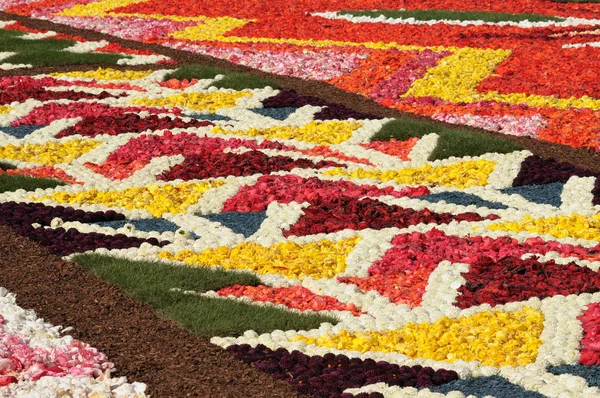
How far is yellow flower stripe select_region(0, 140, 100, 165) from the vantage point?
58.3ft

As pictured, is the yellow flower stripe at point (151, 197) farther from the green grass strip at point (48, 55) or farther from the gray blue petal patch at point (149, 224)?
the green grass strip at point (48, 55)

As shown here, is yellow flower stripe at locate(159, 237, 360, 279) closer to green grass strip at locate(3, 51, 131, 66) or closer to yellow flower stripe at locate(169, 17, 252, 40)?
green grass strip at locate(3, 51, 131, 66)

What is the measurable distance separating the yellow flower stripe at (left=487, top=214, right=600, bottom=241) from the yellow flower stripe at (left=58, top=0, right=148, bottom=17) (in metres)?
18.7

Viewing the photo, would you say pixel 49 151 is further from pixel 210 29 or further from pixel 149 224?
pixel 210 29

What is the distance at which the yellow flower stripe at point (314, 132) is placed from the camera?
751 inches

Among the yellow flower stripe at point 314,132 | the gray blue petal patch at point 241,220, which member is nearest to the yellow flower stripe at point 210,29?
the yellow flower stripe at point 314,132

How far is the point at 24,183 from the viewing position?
641 inches

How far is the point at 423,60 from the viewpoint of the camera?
24375 mm

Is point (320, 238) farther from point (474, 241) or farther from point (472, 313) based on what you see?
point (472, 313)

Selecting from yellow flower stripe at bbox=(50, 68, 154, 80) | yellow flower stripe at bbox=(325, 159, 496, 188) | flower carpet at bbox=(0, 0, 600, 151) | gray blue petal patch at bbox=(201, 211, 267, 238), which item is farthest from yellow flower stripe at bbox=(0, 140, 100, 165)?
flower carpet at bbox=(0, 0, 600, 151)

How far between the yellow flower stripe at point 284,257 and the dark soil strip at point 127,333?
1.47 m

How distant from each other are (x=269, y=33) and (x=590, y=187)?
1322 centimetres

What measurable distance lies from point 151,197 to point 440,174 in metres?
4.41

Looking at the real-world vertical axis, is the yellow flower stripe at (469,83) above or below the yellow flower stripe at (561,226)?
below
